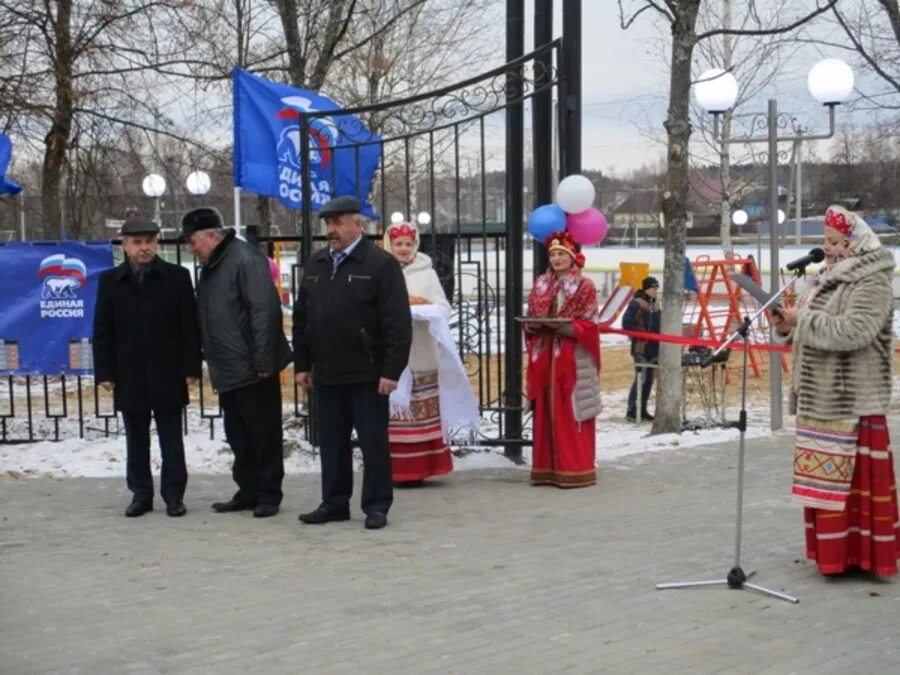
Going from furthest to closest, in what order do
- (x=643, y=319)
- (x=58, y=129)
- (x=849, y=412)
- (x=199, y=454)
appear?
(x=643, y=319) → (x=58, y=129) → (x=199, y=454) → (x=849, y=412)

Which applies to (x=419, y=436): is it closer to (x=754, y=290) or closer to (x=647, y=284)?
(x=754, y=290)

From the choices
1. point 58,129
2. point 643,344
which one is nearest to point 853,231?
point 643,344

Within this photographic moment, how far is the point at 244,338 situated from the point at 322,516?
1.17 metres

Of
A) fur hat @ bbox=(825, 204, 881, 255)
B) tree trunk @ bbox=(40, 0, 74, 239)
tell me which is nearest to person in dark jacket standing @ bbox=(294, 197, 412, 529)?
fur hat @ bbox=(825, 204, 881, 255)

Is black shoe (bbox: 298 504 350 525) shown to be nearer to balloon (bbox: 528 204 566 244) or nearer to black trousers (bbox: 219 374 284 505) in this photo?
black trousers (bbox: 219 374 284 505)

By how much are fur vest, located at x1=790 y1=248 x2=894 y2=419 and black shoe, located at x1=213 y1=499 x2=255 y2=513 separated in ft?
11.9

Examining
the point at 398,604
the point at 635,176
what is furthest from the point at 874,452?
the point at 635,176

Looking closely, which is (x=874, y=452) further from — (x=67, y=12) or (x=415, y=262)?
(x=67, y=12)

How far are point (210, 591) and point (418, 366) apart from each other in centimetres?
287

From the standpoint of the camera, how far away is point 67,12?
13.5m

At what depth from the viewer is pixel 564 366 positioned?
27.6ft

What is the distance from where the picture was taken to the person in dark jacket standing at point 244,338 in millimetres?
7523

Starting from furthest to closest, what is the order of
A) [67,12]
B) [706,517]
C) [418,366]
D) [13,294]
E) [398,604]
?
1. [67,12]
2. [13,294]
3. [418,366]
4. [706,517]
5. [398,604]

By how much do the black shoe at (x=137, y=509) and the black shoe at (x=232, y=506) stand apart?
0.42m
